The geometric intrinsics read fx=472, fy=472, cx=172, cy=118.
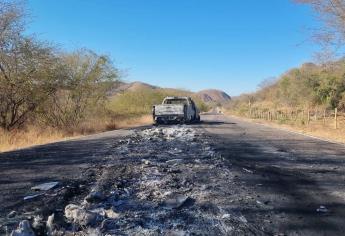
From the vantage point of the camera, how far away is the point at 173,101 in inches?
1475

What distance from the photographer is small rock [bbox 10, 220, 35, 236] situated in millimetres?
5152

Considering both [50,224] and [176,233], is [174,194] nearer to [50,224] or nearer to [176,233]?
[176,233]

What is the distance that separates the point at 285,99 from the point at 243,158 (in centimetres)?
5947

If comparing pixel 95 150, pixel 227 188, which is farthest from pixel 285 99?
pixel 227 188

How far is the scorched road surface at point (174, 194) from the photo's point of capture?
18.7 ft

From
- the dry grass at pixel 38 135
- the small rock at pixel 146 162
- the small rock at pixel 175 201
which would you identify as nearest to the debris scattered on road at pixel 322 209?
the small rock at pixel 175 201

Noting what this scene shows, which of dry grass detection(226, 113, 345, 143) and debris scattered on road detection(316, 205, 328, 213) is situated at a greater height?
debris scattered on road detection(316, 205, 328, 213)

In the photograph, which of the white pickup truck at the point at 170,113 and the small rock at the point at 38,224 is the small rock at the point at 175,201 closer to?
the small rock at the point at 38,224

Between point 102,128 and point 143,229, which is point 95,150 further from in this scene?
point 102,128

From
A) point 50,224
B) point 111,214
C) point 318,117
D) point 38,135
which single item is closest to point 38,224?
point 50,224

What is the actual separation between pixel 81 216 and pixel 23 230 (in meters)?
0.80

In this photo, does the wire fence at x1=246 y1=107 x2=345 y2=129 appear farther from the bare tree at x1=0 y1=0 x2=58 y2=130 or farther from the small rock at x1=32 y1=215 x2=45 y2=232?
the small rock at x1=32 y1=215 x2=45 y2=232

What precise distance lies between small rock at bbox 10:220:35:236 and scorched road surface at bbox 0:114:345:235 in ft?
0.05

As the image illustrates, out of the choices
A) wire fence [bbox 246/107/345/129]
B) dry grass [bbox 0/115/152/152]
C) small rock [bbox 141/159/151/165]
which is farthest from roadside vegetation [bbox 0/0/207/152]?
wire fence [bbox 246/107/345/129]
